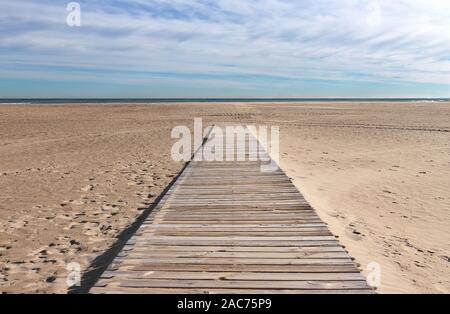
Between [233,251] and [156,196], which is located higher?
[233,251]

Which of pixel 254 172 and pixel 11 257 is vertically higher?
pixel 254 172

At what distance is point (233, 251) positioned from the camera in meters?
3.98

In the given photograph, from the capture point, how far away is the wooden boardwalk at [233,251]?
3.29m

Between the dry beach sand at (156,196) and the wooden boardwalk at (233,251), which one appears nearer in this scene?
the wooden boardwalk at (233,251)

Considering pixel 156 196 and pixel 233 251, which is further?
pixel 156 196

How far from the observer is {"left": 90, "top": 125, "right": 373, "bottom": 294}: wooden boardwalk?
3.29 m

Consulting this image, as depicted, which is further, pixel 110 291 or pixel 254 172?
pixel 254 172

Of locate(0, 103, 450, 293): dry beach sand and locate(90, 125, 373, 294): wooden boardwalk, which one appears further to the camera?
locate(0, 103, 450, 293): dry beach sand
